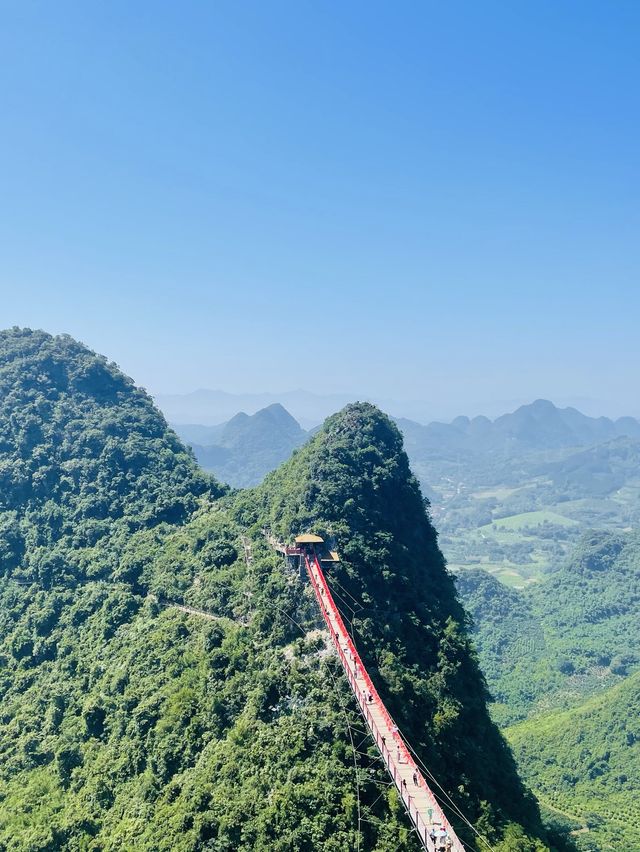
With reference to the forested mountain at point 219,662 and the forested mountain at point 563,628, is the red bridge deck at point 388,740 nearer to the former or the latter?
the forested mountain at point 219,662

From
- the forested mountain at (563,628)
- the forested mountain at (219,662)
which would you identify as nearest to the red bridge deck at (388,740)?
the forested mountain at (219,662)

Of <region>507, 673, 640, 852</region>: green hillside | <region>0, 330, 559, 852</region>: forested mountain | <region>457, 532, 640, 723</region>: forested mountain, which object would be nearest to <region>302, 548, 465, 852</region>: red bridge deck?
<region>0, 330, 559, 852</region>: forested mountain

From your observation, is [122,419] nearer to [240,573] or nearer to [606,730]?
[240,573]

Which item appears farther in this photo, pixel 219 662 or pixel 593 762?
pixel 593 762

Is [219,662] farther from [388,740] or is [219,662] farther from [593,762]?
[593,762]

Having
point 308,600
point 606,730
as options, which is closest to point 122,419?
point 308,600

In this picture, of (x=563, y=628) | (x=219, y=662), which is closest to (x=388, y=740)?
(x=219, y=662)
